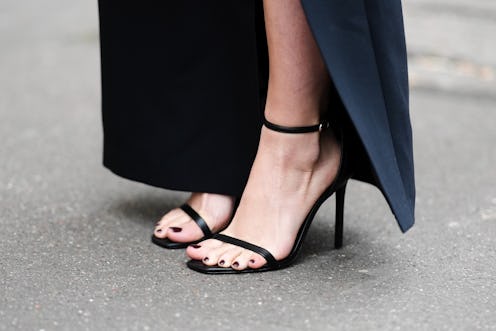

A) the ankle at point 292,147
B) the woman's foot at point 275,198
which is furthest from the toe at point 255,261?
the ankle at point 292,147

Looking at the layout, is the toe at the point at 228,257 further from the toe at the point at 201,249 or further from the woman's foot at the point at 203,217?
the woman's foot at the point at 203,217

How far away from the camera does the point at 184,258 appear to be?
162cm

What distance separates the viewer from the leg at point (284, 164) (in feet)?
4.85

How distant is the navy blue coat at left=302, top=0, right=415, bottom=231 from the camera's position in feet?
4.50

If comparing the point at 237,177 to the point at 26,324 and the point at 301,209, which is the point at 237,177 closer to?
the point at 301,209

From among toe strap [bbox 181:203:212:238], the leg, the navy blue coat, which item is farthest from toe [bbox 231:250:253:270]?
the navy blue coat

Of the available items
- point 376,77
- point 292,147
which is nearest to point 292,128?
point 292,147

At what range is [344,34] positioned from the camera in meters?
1.38

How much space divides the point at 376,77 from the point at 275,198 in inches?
11.5

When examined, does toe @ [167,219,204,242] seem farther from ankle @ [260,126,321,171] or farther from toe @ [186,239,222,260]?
→ ankle @ [260,126,321,171]

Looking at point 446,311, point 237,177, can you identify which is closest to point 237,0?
point 237,177

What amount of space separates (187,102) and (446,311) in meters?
0.63

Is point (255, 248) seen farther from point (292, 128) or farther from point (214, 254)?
point (292, 128)

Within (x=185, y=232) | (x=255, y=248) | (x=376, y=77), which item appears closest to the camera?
(x=376, y=77)
